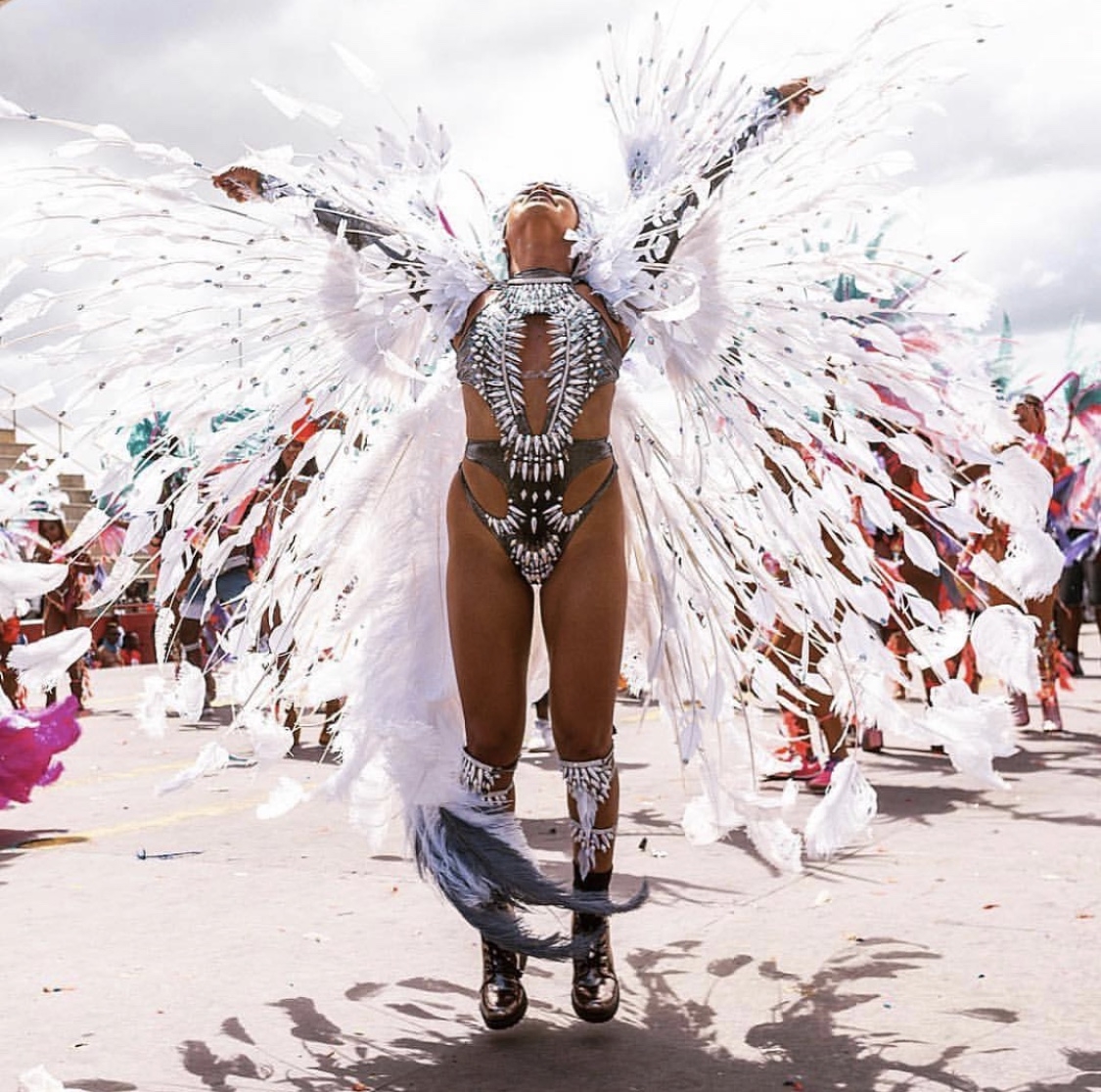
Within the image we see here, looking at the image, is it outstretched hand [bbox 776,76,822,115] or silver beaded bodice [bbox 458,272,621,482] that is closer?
silver beaded bodice [bbox 458,272,621,482]

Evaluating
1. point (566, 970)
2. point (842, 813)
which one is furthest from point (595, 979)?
point (842, 813)

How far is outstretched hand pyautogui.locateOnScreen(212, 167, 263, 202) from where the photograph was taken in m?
3.56

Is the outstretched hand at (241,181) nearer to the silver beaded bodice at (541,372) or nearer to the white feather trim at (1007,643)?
the silver beaded bodice at (541,372)

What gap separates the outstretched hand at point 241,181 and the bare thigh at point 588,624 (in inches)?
46.2

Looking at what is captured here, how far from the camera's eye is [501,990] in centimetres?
341

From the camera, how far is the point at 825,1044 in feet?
10.8

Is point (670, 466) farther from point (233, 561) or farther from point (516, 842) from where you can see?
point (233, 561)

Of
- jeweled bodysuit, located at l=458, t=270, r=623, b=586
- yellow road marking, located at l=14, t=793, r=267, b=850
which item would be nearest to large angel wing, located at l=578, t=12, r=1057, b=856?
jeweled bodysuit, located at l=458, t=270, r=623, b=586

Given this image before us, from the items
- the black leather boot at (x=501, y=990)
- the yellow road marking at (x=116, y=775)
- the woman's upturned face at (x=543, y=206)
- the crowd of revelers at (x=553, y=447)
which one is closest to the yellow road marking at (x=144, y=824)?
the yellow road marking at (x=116, y=775)

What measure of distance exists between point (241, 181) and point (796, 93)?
138 cm

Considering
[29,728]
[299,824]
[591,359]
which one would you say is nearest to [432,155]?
[591,359]

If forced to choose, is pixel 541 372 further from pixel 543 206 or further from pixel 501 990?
pixel 501 990

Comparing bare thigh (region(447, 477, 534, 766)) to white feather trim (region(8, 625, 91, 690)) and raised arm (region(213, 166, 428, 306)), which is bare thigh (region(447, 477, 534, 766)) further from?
white feather trim (region(8, 625, 91, 690))

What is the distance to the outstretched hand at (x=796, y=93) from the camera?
3.49m
